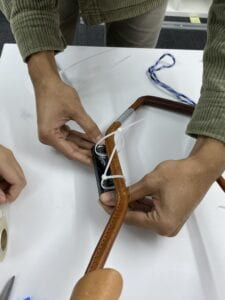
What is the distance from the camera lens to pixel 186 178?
1.53ft

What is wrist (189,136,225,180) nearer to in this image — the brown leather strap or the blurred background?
the brown leather strap

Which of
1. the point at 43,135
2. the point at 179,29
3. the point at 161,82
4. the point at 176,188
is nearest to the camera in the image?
the point at 176,188

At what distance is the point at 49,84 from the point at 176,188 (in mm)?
289

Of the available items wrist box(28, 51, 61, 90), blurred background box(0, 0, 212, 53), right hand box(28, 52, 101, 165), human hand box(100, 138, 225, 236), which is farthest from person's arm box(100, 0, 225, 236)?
blurred background box(0, 0, 212, 53)

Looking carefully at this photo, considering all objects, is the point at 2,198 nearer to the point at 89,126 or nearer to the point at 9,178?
the point at 9,178

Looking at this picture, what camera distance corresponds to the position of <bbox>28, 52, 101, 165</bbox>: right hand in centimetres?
58

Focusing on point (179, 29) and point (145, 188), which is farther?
point (179, 29)

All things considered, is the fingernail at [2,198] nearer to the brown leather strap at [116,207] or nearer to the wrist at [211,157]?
the brown leather strap at [116,207]

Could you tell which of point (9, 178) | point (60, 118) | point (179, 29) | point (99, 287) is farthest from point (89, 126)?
A: point (179, 29)

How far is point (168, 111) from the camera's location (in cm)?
69

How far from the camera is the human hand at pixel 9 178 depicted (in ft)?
1.68

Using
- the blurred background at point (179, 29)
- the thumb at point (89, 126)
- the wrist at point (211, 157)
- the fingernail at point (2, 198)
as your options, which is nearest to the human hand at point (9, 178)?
the fingernail at point (2, 198)

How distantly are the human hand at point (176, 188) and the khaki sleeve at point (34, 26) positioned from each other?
1.01 feet

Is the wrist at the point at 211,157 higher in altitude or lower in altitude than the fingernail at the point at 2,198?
higher
